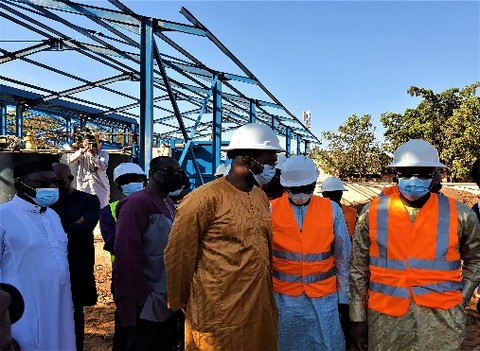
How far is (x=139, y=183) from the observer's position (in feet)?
14.4

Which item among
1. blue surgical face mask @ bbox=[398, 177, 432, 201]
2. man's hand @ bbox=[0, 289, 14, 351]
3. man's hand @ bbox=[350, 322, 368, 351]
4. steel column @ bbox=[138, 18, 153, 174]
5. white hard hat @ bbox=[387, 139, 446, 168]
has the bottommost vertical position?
man's hand @ bbox=[350, 322, 368, 351]

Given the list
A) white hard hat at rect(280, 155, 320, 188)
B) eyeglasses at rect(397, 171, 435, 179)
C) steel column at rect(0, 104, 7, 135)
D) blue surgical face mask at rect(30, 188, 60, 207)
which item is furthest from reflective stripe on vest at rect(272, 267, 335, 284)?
steel column at rect(0, 104, 7, 135)

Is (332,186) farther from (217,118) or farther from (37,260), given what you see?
(217,118)

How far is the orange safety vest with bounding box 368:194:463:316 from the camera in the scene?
92.2 inches

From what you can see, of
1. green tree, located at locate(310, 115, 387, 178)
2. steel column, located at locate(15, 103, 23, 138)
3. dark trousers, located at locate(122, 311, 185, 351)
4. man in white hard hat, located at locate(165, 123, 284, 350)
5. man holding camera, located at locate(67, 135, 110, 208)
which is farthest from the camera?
green tree, located at locate(310, 115, 387, 178)

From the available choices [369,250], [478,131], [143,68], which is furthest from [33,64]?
[478,131]

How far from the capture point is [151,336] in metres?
2.79

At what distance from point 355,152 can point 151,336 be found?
2830 centimetres

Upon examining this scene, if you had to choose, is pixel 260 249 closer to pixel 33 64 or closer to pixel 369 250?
pixel 369 250

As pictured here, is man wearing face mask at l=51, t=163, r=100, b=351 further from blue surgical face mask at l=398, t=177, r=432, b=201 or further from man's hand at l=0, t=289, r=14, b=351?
blue surgical face mask at l=398, t=177, r=432, b=201

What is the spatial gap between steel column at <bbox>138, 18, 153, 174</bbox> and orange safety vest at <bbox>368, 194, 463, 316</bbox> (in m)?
4.65

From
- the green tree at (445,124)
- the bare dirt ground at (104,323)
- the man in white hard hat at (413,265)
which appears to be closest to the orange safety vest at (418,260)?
the man in white hard hat at (413,265)

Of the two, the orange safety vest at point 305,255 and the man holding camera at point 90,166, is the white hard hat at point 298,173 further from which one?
the man holding camera at point 90,166

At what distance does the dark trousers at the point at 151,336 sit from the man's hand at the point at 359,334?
1273 millimetres
